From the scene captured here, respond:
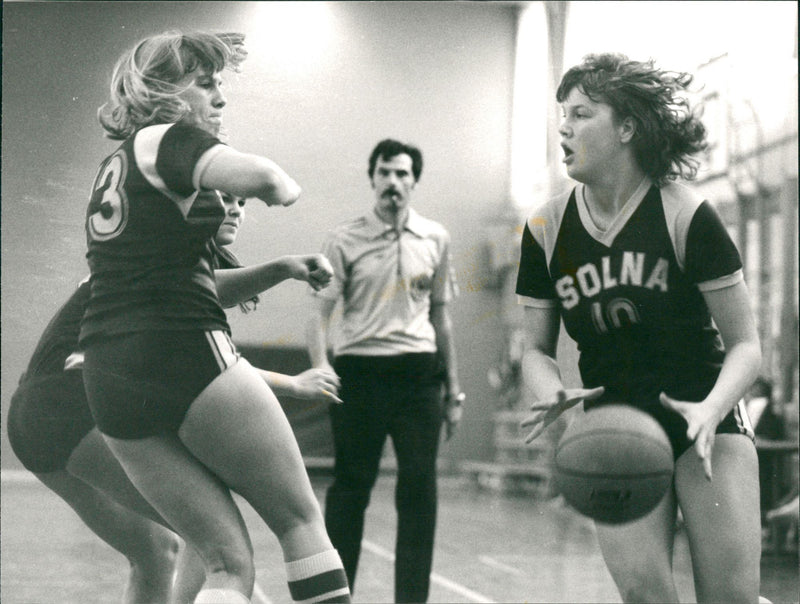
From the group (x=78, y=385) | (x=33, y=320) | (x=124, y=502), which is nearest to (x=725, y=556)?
(x=124, y=502)

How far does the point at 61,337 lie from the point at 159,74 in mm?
844

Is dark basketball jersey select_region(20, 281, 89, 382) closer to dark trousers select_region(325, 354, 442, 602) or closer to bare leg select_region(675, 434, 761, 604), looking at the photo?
dark trousers select_region(325, 354, 442, 602)

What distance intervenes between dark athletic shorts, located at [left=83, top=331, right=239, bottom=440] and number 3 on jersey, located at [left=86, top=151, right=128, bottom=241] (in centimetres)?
24

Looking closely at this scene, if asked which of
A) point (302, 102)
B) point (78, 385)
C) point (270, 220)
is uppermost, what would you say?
point (302, 102)

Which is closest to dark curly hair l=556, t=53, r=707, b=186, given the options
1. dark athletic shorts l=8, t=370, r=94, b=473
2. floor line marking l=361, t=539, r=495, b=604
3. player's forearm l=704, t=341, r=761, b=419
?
player's forearm l=704, t=341, r=761, b=419

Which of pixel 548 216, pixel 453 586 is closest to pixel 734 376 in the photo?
pixel 548 216

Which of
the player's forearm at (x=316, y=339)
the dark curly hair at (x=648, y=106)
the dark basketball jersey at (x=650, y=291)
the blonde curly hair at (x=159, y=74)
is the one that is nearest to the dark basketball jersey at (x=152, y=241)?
the blonde curly hair at (x=159, y=74)

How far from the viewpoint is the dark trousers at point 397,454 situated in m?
3.91

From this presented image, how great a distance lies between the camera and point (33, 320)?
11.3ft

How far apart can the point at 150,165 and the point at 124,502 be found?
945 millimetres

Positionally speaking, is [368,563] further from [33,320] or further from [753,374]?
[753,374]

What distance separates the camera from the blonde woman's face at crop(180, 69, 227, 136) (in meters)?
2.60

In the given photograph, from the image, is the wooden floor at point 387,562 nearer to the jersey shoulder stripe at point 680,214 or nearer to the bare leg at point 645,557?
the bare leg at point 645,557

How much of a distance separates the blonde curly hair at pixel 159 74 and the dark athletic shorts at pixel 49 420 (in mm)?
746
